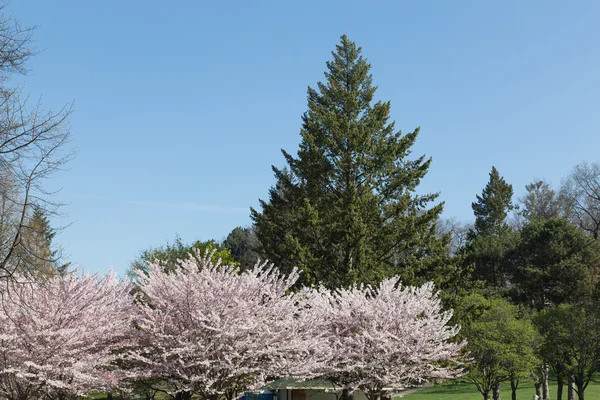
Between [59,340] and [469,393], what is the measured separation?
3339 cm

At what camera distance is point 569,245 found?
133 ft

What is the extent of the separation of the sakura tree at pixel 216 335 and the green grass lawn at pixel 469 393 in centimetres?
2564

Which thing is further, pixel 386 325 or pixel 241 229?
pixel 241 229

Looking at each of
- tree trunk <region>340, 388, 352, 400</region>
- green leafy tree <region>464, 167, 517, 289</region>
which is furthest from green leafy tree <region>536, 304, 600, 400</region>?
tree trunk <region>340, 388, 352, 400</region>

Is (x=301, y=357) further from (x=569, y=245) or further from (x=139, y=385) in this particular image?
(x=569, y=245)

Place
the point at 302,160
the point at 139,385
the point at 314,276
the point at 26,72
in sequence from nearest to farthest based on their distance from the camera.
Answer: the point at 26,72
the point at 139,385
the point at 314,276
the point at 302,160

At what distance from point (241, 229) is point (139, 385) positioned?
5231 centimetres

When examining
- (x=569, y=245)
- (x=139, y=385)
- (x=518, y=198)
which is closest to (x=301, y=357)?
(x=139, y=385)

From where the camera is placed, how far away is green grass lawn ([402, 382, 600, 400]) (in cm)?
3951

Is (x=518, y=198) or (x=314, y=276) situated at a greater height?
(x=518, y=198)

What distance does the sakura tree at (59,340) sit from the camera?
16.8 meters

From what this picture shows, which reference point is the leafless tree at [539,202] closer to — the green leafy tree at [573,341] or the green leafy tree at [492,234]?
the green leafy tree at [492,234]

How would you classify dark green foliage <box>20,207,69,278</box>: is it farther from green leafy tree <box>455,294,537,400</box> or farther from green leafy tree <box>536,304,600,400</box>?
green leafy tree <box>536,304,600,400</box>

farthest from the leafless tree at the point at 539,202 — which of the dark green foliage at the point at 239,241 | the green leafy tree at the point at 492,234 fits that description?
the dark green foliage at the point at 239,241
